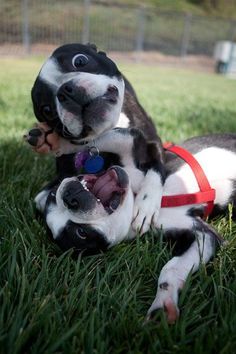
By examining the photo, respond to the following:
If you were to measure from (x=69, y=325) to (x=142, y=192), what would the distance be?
86 cm

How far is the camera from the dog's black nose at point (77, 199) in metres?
1.85

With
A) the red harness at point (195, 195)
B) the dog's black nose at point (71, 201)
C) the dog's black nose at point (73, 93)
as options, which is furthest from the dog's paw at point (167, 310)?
the dog's black nose at point (73, 93)

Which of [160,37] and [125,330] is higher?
[125,330]

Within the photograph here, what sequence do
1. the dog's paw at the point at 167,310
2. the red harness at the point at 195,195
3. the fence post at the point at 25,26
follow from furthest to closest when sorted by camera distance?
the fence post at the point at 25,26
the red harness at the point at 195,195
the dog's paw at the point at 167,310

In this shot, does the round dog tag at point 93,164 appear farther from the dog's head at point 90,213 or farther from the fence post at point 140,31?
the fence post at point 140,31

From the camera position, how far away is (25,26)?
1647 centimetres

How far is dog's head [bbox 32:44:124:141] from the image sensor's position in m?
2.04

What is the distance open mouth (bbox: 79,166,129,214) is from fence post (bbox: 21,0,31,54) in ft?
49.6

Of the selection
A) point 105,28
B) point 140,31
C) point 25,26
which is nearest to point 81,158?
point 25,26

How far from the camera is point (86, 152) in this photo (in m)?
2.22

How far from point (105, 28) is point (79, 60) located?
1720cm

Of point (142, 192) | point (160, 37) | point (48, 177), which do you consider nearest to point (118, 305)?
point (142, 192)

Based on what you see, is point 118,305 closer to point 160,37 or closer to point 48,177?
point 48,177

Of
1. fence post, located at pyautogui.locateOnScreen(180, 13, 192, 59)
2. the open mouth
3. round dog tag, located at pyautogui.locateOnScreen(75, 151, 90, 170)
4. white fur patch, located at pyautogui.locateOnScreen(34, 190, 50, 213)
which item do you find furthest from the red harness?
fence post, located at pyautogui.locateOnScreen(180, 13, 192, 59)
